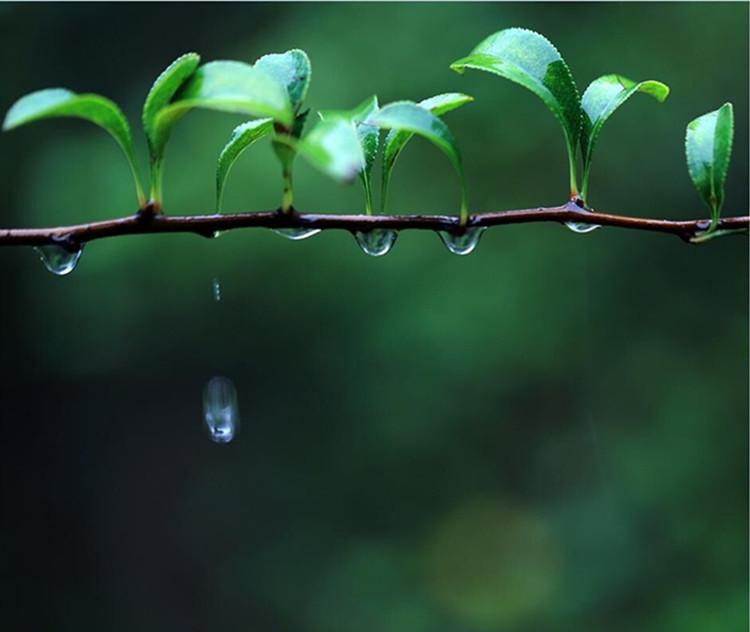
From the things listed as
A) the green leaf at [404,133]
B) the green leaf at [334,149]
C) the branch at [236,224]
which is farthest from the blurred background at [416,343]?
the green leaf at [334,149]

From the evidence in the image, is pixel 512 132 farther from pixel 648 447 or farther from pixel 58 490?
pixel 58 490

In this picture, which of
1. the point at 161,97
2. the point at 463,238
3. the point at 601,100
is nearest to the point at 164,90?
the point at 161,97

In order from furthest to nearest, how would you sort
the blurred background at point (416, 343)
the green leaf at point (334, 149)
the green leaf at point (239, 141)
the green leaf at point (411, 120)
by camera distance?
the blurred background at point (416, 343), the green leaf at point (239, 141), the green leaf at point (411, 120), the green leaf at point (334, 149)

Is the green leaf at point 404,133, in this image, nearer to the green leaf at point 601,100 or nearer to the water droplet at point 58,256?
the green leaf at point 601,100

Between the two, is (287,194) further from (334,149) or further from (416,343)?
(416,343)

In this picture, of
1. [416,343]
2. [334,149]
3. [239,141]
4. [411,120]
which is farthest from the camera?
[416,343]

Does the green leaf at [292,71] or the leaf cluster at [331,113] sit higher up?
the green leaf at [292,71]
